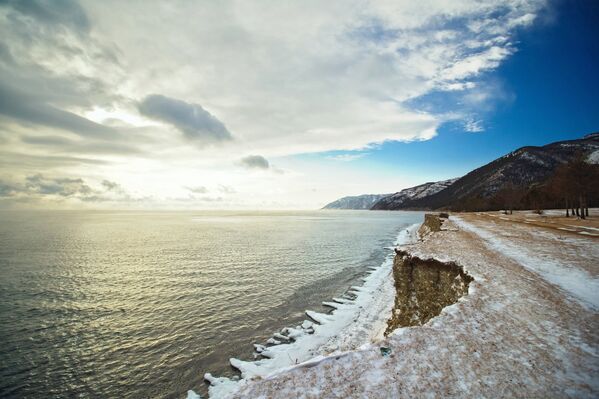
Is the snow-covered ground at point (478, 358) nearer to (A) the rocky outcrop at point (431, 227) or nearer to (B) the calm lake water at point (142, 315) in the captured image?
(B) the calm lake water at point (142, 315)

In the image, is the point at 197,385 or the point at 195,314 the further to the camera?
the point at 195,314

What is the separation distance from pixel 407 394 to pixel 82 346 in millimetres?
20894

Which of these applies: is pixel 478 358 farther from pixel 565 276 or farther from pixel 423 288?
pixel 565 276

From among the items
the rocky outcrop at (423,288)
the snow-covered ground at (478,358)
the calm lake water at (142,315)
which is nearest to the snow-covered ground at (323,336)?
the calm lake water at (142,315)

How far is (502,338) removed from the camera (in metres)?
8.29

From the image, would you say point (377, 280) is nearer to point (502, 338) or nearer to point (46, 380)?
point (502, 338)

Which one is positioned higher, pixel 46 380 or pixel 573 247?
pixel 573 247

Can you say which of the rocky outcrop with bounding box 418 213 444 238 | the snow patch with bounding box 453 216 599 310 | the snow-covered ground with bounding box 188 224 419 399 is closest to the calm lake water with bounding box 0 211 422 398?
the snow-covered ground with bounding box 188 224 419 399

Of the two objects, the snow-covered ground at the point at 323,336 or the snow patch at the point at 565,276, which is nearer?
the snow patch at the point at 565,276

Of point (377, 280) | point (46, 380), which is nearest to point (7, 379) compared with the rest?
point (46, 380)

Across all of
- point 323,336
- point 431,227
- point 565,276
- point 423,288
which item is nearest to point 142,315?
point 323,336

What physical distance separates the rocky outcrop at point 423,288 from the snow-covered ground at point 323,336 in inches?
78.1

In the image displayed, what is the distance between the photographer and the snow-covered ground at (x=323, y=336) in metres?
14.2

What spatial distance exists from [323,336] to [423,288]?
777cm
